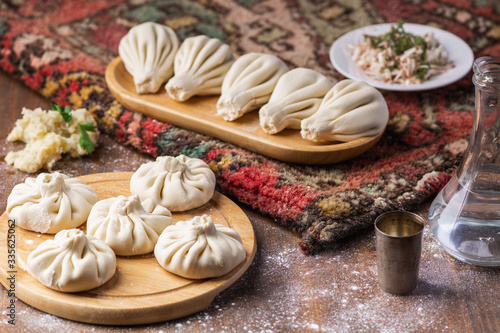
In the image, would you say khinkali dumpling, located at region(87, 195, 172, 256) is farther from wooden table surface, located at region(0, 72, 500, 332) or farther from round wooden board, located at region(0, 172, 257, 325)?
wooden table surface, located at region(0, 72, 500, 332)

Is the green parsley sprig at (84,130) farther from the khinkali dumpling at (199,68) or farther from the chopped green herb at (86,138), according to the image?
the khinkali dumpling at (199,68)

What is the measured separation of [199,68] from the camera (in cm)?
199

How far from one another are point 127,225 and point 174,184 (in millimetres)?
192

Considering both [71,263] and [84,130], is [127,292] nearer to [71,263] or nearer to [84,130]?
[71,263]

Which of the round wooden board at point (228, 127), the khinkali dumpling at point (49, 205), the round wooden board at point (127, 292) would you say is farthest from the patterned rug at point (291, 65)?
the khinkali dumpling at point (49, 205)

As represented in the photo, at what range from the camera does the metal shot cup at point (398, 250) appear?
1.37 m

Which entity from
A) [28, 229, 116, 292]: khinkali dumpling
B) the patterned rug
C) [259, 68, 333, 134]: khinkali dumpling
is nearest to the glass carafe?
the patterned rug

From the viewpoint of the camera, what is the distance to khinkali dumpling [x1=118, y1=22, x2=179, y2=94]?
2.00m

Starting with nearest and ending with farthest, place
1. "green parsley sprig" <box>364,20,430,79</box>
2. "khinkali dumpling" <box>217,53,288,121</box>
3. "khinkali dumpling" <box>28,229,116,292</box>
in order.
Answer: "khinkali dumpling" <box>28,229,116,292</box> < "khinkali dumpling" <box>217,53,288,121</box> < "green parsley sprig" <box>364,20,430,79</box>

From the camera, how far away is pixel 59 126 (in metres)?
1.99

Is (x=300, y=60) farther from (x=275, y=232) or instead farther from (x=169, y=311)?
(x=169, y=311)

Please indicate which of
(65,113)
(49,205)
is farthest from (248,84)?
(49,205)

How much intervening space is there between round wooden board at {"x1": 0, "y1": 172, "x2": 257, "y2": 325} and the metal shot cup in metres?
0.31

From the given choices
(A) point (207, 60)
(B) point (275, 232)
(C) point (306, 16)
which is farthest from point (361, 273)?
(C) point (306, 16)
